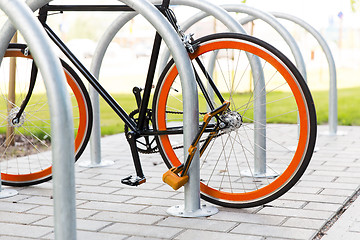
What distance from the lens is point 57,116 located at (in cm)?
198

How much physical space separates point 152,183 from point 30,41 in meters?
2.01

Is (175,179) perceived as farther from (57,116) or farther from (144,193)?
(57,116)

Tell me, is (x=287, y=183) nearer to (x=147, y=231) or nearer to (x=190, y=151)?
(x=190, y=151)

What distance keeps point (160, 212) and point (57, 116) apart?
1320mm

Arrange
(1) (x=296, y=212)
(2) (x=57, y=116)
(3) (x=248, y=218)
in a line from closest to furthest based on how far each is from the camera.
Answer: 1. (2) (x=57, y=116)
2. (3) (x=248, y=218)
3. (1) (x=296, y=212)

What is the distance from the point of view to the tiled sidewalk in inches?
109

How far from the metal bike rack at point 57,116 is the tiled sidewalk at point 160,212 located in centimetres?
71

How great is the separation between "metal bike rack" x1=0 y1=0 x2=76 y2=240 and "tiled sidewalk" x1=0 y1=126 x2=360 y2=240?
71 centimetres

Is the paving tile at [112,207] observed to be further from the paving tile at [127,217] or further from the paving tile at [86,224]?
the paving tile at [86,224]

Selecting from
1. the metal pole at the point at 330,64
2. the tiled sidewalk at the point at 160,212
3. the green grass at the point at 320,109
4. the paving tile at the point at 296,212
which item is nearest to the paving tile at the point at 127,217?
the tiled sidewalk at the point at 160,212

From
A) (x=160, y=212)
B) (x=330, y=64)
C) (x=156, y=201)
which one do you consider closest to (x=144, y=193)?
(x=156, y=201)

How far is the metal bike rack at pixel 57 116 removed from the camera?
198 cm

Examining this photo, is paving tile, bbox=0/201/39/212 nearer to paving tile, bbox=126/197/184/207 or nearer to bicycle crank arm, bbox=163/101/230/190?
paving tile, bbox=126/197/184/207

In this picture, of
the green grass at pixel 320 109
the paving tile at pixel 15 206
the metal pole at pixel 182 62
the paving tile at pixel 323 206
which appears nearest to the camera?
the metal pole at pixel 182 62
